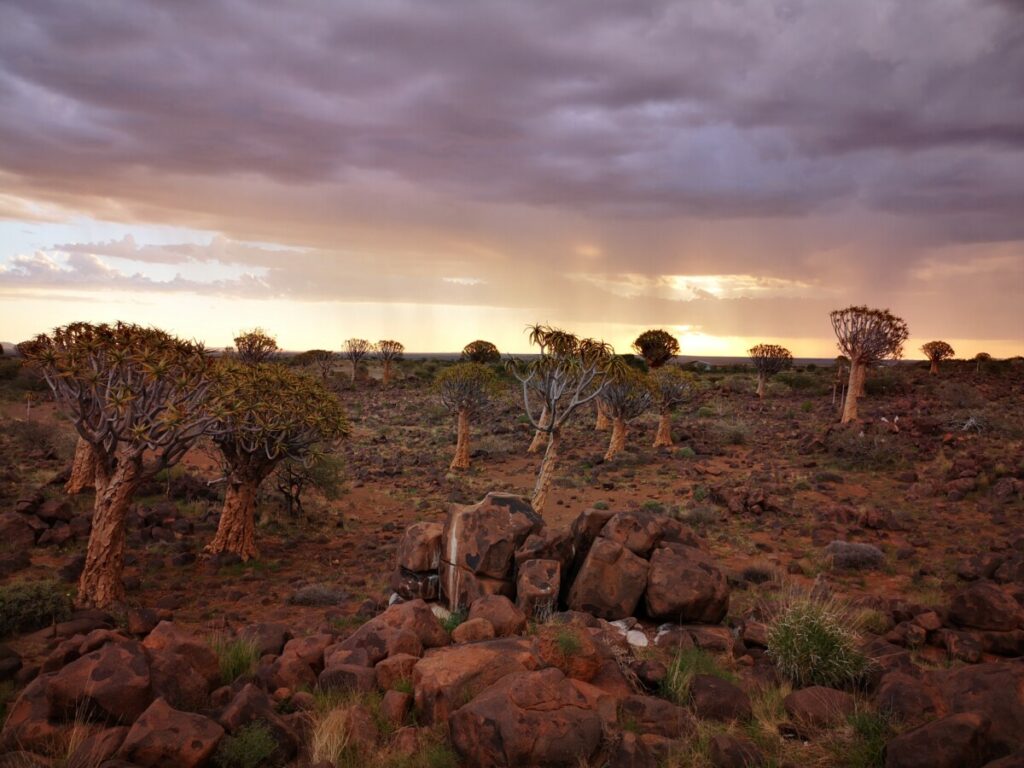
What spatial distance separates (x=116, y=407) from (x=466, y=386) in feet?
64.2

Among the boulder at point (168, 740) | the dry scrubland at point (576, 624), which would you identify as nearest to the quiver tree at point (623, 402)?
the dry scrubland at point (576, 624)

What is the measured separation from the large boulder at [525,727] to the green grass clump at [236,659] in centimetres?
351

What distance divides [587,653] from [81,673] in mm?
5352

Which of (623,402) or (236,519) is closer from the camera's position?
(236,519)

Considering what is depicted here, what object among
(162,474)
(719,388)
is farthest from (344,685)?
(719,388)

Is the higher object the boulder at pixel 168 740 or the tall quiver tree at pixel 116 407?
the tall quiver tree at pixel 116 407

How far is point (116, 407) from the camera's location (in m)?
11.7

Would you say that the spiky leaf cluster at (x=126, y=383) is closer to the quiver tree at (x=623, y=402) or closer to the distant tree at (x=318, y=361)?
the quiver tree at (x=623, y=402)

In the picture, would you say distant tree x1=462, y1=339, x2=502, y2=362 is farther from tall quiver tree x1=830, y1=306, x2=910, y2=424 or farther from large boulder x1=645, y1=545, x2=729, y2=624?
large boulder x1=645, y1=545, x2=729, y2=624

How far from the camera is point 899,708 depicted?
634 cm

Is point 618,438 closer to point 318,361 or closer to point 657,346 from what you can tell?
point 657,346

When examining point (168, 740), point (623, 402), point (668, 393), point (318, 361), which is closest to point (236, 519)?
point (168, 740)

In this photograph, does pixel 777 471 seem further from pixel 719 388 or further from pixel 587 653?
pixel 719 388

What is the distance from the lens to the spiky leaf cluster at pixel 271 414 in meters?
14.6
